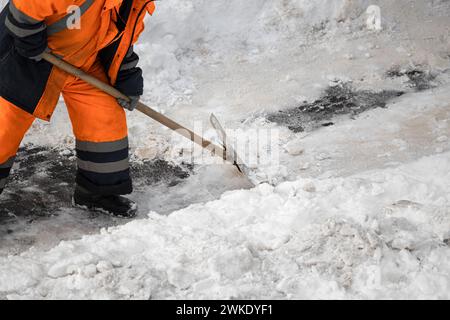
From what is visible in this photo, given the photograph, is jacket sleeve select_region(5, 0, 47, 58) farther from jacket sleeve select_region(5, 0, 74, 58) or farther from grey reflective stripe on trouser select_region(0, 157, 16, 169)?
grey reflective stripe on trouser select_region(0, 157, 16, 169)

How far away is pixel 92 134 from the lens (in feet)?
11.3

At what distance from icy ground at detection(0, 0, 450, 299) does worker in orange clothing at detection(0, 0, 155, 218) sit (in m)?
0.31

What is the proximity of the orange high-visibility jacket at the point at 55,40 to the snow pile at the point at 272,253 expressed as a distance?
2.79 ft

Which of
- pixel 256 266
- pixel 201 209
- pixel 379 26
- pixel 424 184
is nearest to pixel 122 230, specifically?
pixel 201 209

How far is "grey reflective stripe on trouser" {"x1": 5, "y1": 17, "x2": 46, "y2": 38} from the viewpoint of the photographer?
2910 millimetres

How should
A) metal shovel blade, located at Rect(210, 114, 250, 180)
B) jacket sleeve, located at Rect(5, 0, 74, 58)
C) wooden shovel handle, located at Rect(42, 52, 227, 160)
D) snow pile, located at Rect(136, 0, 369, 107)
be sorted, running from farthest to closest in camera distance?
snow pile, located at Rect(136, 0, 369, 107), metal shovel blade, located at Rect(210, 114, 250, 180), wooden shovel handle, located at Rect(42, 52, 227, 160), jacket sleeve, located at Rect(5, 0, 74, 58)

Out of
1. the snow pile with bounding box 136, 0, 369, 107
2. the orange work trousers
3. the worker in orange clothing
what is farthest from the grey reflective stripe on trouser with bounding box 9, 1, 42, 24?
the snow pile with bounding box 136, 0, 369, 107

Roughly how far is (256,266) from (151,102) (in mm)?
2345

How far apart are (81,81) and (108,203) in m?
0.79

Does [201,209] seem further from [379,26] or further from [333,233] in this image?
[379,26]

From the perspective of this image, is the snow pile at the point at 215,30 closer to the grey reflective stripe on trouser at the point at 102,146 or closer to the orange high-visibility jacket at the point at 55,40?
the grey reflective stripe on trouser at the point at 102,146

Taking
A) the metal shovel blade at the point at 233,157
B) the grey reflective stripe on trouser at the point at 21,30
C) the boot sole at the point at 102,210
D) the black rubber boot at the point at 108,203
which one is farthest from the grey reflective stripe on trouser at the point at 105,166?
the grey reflective stripe on trouser at the point at 21,30

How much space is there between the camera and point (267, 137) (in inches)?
173

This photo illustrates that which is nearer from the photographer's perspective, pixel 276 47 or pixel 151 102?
pixel 151 102
